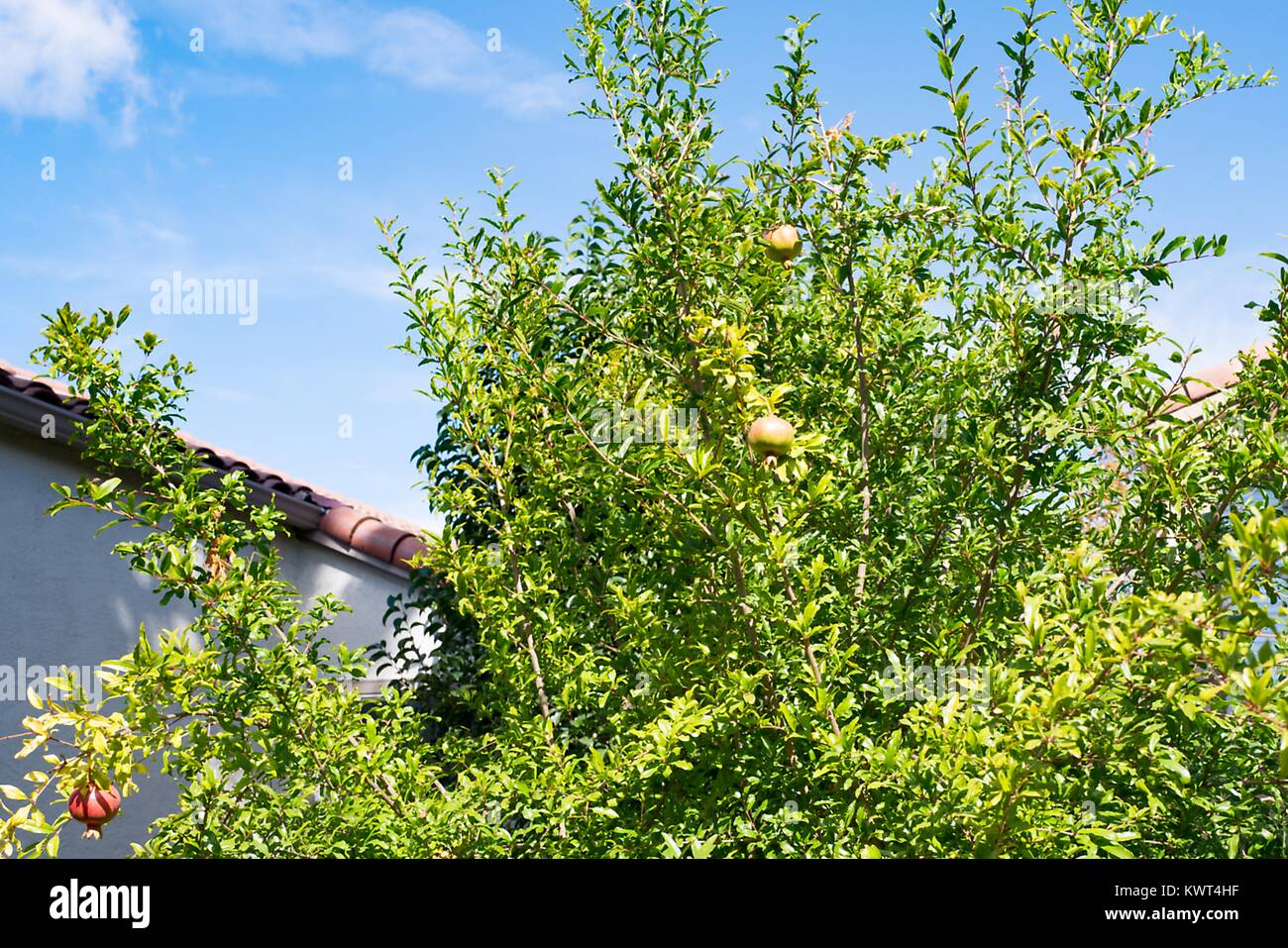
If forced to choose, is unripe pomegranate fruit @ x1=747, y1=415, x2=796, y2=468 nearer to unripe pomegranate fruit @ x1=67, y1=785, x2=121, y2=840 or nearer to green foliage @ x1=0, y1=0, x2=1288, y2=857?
green foliage @ x1=0, y1=0, x2=1288, y2=857

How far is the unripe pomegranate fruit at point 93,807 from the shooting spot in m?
2.88

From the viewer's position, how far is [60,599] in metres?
5.99

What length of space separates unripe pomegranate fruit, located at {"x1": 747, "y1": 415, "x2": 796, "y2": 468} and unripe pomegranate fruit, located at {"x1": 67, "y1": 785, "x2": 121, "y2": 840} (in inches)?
78.3

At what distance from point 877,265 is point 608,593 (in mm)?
1451

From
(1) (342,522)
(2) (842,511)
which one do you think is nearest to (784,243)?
(2) (842,511)

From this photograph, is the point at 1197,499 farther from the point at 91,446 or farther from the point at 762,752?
the point at 91,446

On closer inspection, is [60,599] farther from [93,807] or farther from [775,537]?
[775,537]

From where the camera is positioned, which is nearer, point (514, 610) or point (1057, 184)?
point (1057, 184)

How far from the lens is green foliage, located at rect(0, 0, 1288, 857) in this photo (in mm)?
2695

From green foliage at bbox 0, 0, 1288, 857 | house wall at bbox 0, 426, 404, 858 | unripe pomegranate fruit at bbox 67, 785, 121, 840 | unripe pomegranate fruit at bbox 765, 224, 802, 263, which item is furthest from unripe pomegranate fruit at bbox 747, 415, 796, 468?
house wall at bbox 0, 426, 404, 858

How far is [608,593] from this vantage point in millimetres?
3510

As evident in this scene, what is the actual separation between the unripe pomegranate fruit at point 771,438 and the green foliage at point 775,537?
48 mm
